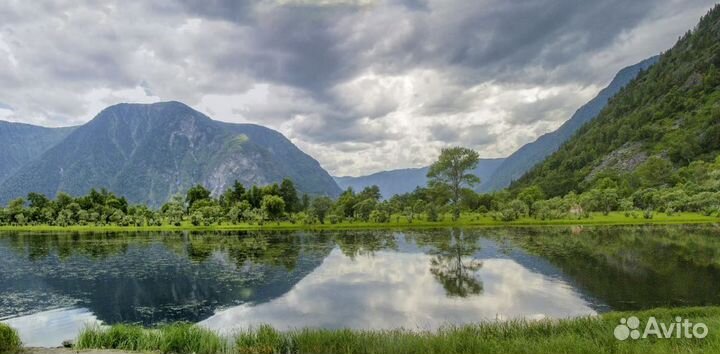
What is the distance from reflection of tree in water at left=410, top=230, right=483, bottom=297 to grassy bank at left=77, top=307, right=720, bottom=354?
479 inches

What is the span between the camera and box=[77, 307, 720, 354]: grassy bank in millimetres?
15141

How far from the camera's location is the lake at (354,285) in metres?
24.8

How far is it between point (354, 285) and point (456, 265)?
13.0m

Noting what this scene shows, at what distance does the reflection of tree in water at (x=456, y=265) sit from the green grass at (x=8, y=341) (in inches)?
953

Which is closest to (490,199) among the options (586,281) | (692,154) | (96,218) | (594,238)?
(594,238)

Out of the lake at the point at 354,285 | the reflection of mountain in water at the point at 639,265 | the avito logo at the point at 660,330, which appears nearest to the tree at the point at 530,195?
the reflection of mountain in water at the point at 639,265

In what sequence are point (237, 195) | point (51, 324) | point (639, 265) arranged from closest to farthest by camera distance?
point (51, 324) < point (639, 265) < point (237, 195)

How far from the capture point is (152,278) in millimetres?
38250

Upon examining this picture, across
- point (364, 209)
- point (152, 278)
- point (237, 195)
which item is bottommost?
point (152, 278)

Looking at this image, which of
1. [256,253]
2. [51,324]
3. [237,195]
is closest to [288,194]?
[237,195]

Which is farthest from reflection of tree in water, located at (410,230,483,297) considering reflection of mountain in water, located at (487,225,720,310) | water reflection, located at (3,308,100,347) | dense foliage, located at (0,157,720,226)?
dense foliage, located at (0,157,720,226)

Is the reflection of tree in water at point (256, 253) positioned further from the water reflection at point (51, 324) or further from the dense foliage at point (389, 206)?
A: the dense foliage at point (389, 206)

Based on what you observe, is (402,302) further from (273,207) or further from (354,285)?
(273,207)

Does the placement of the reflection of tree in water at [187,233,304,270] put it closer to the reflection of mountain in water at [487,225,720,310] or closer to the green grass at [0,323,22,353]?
the green grass at [0,323,22,353]
